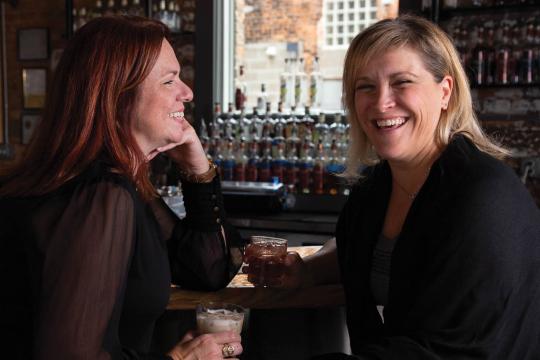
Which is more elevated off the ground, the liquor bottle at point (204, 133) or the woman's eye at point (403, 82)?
the woman's eye at point (403, 82)

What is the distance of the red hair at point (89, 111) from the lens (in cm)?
123

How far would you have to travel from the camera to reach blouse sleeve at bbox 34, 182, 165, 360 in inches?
43.8

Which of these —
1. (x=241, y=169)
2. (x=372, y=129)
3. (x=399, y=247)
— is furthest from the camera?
(x=241, y=169)

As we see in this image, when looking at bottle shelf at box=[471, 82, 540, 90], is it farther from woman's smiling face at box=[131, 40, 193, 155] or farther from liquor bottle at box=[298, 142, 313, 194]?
woman's smiling face at box=[131, 40, 193, 155]

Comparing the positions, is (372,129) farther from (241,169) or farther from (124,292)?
(241,169)

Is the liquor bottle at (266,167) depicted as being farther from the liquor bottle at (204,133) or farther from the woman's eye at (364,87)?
the woman's eye at (364,87)

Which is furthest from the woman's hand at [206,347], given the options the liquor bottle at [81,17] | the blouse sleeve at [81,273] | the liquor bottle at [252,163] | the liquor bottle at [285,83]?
the liquor bottle at [81,17]

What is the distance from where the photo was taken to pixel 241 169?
14.9ft

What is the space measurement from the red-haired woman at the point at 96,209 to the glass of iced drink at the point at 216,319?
0.03 m

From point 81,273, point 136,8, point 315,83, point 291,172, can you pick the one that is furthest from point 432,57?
point 136,8

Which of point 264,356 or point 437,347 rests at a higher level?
point 437,347

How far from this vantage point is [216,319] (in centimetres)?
142

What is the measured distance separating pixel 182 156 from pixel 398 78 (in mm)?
691

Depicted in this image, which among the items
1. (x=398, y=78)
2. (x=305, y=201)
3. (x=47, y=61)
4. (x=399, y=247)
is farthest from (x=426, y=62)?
(x=47, y=61)
